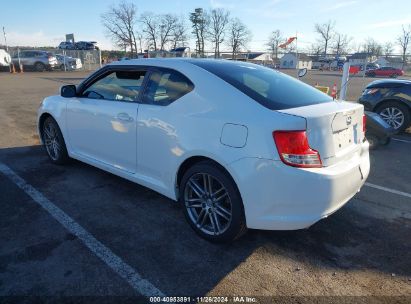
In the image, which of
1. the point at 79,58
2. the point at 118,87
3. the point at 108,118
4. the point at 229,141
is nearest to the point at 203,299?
the point at 229,141

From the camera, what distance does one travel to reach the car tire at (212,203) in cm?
292

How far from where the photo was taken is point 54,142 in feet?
16.9

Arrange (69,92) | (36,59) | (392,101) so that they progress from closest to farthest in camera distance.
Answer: (69,92)
(392,101)
(36,59)

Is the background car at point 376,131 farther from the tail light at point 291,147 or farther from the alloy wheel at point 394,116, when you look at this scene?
the tail light at point 291,147

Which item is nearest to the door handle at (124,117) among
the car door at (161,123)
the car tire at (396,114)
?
the car door at (161,123)

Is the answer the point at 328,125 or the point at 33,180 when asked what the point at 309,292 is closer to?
the point at 328,125

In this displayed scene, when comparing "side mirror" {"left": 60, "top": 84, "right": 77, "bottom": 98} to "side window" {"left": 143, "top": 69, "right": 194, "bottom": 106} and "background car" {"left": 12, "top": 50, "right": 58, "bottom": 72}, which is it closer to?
"side window" {"left": 143, "top": 69, "right": 194, "bottom": 106}

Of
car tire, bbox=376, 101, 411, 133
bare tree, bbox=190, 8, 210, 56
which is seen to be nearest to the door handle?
car tire, bbox=376, 101, 411, 133

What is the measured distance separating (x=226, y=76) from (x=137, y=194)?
74.3 inches

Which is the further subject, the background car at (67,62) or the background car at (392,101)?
the background car at (67,62)

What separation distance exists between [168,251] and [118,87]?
2037mm

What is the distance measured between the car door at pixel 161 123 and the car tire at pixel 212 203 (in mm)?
247

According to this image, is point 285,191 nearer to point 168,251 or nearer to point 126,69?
point 168,251

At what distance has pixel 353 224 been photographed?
3570mm
